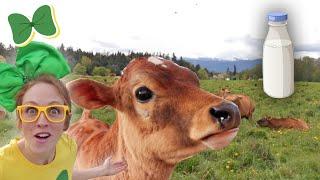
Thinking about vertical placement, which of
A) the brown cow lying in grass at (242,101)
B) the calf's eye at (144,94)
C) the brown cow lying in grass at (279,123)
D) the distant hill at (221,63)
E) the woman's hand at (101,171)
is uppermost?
the distant hill at (221,63)

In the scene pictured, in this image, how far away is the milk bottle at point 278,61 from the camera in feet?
14.7

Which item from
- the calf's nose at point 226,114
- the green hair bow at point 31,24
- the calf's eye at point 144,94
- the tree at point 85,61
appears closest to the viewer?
the calf's nose at point 226,114

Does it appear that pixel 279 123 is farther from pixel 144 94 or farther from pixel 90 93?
pixel 90 93

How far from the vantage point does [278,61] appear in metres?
4.51

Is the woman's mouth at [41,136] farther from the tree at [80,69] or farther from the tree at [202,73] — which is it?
the tree at [202,73]

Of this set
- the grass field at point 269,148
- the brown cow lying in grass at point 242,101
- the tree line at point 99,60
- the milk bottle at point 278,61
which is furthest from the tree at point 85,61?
the milk bottle at point 278,61

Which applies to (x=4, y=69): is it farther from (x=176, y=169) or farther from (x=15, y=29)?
(x=176, y=169)

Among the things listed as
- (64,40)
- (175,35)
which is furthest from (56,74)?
(175,35)

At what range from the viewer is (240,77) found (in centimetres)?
453

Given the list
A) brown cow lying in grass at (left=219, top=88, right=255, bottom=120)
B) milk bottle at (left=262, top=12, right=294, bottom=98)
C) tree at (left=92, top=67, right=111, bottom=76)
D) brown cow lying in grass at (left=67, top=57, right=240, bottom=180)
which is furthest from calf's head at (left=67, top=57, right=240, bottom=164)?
milk bottle at (left=262, top=12, right=294, bottom=98)

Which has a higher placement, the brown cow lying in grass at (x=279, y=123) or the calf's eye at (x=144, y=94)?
the calf's eye at (x=144, y=94)

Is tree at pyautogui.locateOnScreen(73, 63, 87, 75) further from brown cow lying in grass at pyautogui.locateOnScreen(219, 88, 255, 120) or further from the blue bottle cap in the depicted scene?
the blue bottle cap

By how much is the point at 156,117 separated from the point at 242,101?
15.7 inches

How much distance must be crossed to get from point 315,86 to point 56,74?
1.03m
